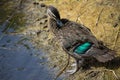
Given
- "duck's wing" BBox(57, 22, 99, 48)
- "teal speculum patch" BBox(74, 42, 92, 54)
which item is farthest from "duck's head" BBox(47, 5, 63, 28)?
"teal speculum patch" BBox(74, 42, 92, 54)

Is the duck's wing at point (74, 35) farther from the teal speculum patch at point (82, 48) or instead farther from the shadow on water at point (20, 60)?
the shadow on water at point (20, 60)

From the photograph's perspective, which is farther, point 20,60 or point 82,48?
point 20,60

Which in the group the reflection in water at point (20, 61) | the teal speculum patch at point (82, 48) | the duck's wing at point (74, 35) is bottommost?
the reflection in water at point (20, 61)

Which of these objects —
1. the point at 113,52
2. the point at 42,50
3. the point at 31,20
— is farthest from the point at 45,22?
the point at 113,52

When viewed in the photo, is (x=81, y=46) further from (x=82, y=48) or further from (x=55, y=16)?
(x=55, y=16)

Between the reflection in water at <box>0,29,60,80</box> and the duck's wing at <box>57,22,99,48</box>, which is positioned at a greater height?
the duck's wing at <box>57,22,99,48</box>

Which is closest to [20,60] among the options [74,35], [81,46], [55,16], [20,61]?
[20,61]

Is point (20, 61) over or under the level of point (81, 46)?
under

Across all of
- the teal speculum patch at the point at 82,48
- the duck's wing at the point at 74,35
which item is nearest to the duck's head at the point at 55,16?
the duck's wing at the point at 74,35

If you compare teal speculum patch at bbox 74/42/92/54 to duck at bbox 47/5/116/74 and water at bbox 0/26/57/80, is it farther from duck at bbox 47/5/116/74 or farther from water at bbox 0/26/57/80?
water at bbox 0/26/57/80

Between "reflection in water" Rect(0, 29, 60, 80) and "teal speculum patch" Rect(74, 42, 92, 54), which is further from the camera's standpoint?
"reflection in water" Rect(0, 29, 60, 80)
